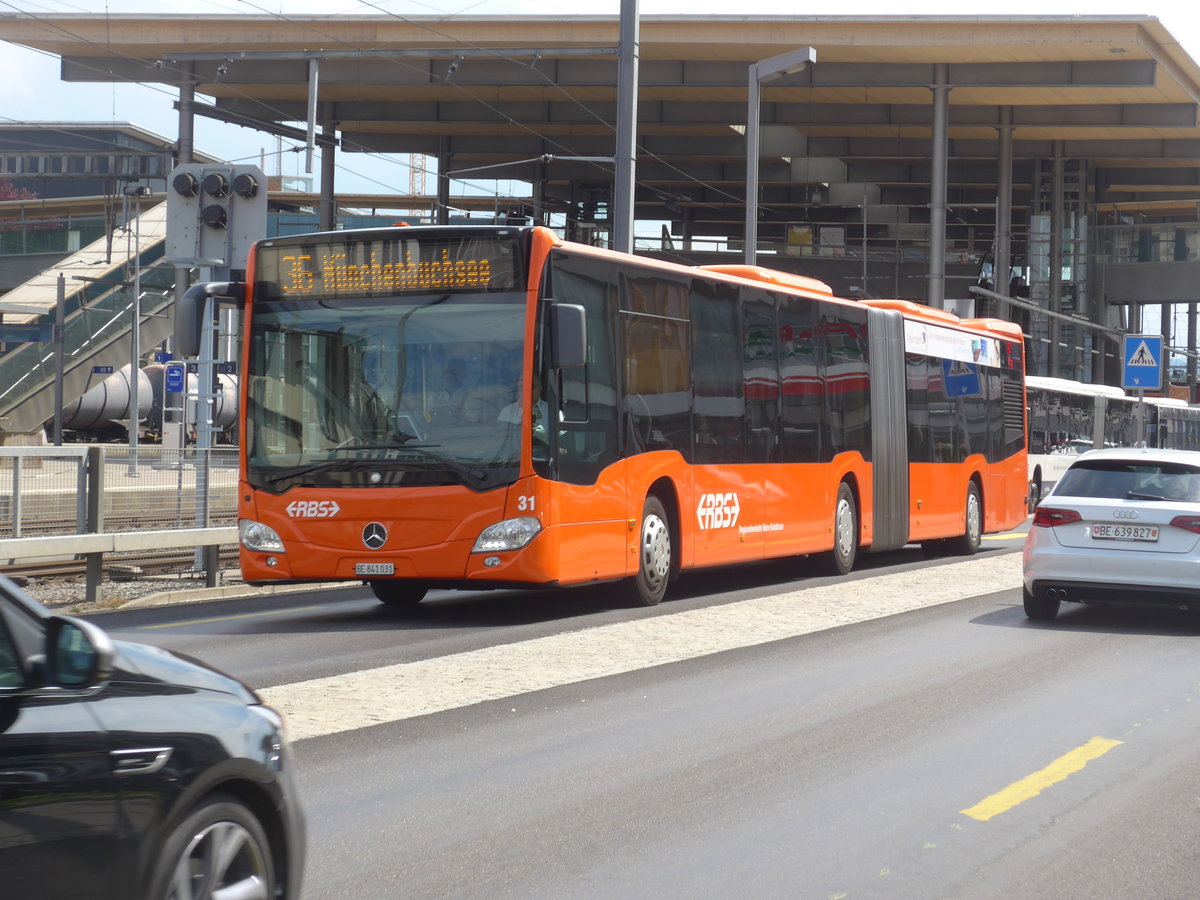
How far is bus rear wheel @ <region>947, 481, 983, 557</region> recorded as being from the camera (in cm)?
2391

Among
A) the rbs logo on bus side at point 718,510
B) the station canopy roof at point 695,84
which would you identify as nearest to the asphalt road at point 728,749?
A: the rbs logo on bus side at point 718,510

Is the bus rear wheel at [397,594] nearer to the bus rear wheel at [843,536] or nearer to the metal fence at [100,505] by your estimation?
the metal fence at [100,505]

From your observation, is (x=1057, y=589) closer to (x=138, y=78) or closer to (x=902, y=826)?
(x=902, y=826)

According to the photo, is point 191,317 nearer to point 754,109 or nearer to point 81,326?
point 754,109

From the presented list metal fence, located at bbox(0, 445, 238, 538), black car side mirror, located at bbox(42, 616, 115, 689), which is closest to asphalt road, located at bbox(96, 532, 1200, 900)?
black car side mirror, located at bbox(42, 616, 115, 689)

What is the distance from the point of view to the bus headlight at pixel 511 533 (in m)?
13.1

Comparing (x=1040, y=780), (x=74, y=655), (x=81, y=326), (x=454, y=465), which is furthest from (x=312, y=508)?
(x=81, y=326)

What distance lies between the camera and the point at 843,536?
64.6 feet

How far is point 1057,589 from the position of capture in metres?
14.0

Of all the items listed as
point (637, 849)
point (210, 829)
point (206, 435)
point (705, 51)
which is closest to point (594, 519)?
point (206, 435)

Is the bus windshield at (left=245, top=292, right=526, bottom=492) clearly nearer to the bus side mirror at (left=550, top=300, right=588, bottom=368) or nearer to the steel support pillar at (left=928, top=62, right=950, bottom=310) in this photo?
the bus side mirror at (left=550, top=300, right=588, bottom=368)

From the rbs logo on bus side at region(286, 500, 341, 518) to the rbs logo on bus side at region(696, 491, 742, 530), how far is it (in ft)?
12.6

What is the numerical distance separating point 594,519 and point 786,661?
2982 mm

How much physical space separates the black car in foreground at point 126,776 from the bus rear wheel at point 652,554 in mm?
10592
